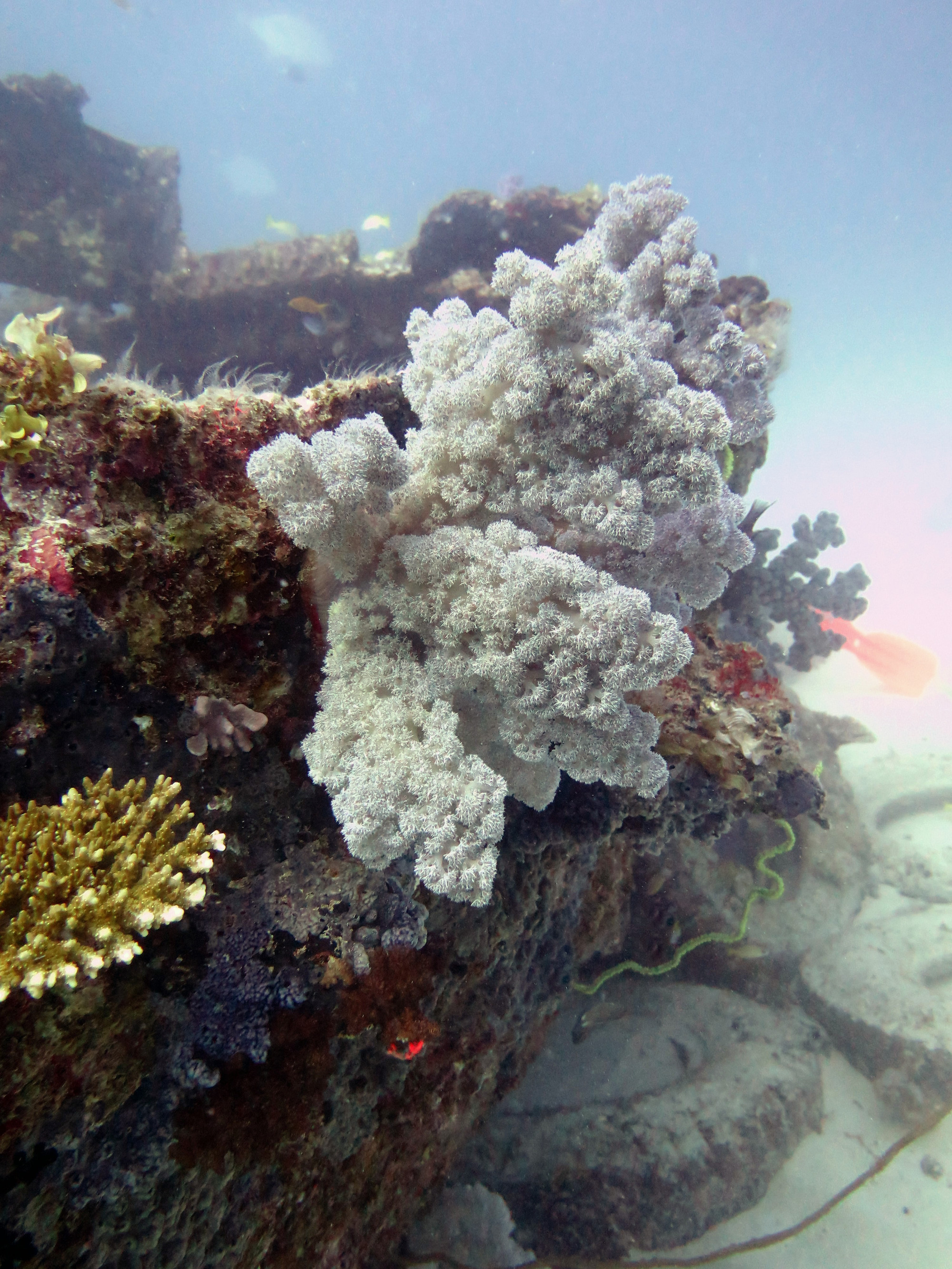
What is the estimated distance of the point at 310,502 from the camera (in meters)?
2.33

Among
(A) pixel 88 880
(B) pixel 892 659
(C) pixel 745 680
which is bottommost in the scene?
(B) pixel 892 659

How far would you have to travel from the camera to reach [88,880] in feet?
7.19

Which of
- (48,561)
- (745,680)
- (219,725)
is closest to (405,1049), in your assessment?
(219,725)

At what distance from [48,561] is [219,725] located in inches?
34.1

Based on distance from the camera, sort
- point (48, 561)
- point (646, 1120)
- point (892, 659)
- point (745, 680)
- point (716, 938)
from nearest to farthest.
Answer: point (48, 561)
point (745, 680)
point (646, 1120)
point (716, 938)
point (892, 659)

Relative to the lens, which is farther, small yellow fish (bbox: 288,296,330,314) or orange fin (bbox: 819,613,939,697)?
orange fin (bbox: 819,613,939,697)

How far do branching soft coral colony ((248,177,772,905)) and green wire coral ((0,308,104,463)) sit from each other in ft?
2.46

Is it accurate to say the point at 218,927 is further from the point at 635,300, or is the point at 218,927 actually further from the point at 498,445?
the point at 635,300

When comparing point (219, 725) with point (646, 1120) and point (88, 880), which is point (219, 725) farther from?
point (646, 1120)

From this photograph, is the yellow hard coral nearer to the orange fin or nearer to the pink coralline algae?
the pink coralline algae

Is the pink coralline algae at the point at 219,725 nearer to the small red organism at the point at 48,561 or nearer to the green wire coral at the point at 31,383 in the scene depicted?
the small red organism at the point at 48,561

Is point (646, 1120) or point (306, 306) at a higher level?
point (306, 306)

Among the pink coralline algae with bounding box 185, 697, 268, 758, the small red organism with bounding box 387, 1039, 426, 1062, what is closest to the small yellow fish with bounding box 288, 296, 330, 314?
the pink coralline algae with bounding box 185, 697, 268, 758

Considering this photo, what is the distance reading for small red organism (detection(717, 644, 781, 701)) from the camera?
4328 millimetres
